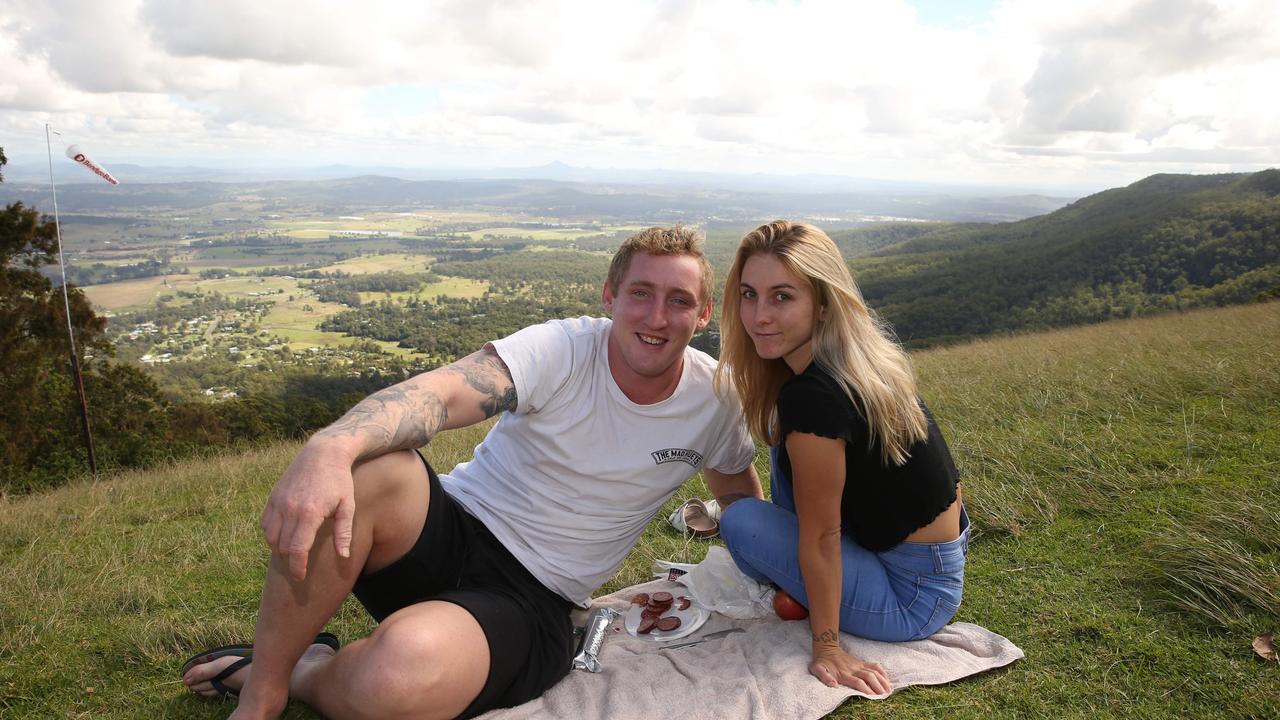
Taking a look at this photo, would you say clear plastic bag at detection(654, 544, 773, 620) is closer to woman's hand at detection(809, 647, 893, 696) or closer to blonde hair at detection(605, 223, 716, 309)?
woman's hand at detection(809, 647, 893, 696)

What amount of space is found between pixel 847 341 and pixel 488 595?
4.78ft

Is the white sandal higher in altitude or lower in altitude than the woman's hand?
lower

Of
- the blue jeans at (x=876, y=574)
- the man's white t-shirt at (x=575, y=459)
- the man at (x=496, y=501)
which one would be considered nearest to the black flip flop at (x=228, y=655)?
the man at (x=496, y=501)

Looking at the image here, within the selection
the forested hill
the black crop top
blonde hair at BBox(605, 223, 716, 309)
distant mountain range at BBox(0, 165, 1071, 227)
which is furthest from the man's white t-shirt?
distant mountain range at BBox(0, 165, 1071, 227)

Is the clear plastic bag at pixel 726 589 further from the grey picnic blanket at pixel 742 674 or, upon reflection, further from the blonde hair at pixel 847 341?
the blonde hair at pixel 847 341

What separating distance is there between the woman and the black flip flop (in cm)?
163

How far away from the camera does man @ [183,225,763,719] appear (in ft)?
6.41

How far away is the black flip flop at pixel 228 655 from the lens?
2449mm

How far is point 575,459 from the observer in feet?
8.14

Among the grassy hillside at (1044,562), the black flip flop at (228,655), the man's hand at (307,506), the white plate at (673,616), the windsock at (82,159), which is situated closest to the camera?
the man's hand at (307,506)

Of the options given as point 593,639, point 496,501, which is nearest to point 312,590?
point 496,501

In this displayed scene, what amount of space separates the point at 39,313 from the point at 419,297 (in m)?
47.7

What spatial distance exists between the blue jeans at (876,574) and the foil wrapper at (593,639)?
0.64 m

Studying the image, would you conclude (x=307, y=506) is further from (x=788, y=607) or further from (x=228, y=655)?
(x=788, y=607)
